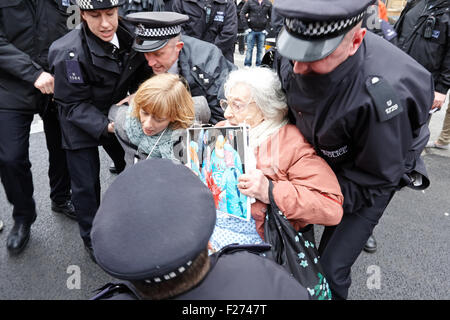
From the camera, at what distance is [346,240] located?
176cm

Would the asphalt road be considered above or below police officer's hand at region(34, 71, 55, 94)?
below

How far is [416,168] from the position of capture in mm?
1793

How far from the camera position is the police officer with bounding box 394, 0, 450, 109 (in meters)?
2.85

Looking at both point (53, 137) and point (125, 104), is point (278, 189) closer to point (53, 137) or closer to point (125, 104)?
point (125, 104)

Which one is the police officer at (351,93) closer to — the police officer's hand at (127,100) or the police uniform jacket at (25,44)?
the police officer's hand at (127,100)

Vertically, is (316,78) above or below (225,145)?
above

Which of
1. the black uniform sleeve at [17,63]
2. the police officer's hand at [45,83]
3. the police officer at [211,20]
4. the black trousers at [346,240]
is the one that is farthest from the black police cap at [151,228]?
the police officer at [211,20]

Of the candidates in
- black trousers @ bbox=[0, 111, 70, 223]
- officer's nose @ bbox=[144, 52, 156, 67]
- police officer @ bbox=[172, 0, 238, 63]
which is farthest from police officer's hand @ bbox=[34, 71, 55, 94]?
police officer @ bbox=[172, 0, 238, 63]

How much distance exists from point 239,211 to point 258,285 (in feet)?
1.87

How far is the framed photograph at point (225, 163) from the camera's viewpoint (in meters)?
1.42

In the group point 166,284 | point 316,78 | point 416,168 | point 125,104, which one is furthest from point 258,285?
point 125,104

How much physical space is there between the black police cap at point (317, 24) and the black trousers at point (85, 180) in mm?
1429

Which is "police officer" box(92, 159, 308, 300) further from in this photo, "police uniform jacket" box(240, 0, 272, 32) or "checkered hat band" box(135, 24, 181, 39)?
"police uniform jacket" box(240, 0, 272, 32)

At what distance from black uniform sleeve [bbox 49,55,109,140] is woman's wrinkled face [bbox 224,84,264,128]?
2.89 feet
